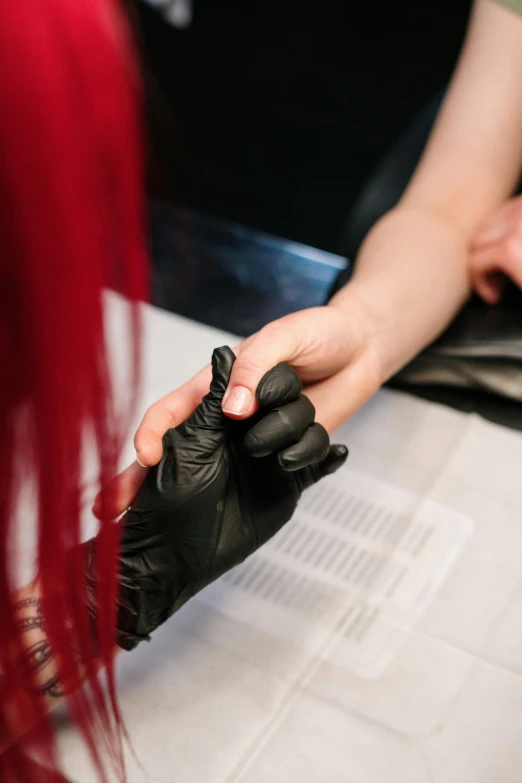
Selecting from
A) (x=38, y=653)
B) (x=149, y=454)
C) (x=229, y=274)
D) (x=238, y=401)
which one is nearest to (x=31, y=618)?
(x=38, y=653)

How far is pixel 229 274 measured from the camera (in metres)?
1.71

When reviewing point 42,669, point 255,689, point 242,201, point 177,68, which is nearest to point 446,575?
point 255,689

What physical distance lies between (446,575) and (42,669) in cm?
48

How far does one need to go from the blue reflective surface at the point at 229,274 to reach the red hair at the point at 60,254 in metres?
1.02

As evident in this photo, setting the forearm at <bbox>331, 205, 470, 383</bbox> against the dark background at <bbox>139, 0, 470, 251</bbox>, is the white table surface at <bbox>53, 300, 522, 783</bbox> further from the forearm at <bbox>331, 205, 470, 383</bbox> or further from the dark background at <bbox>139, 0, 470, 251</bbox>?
the dark background at <bbox>139, 0, 470, 251</bbox>

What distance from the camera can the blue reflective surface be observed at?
1.60 m

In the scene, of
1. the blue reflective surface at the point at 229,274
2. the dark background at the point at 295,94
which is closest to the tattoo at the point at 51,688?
the blue reflective surface at the point at 229,274

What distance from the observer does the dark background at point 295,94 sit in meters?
2.69

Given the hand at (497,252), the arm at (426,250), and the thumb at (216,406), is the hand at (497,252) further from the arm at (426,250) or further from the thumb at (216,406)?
the thumb at (216,406)

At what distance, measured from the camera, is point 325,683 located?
2.93 ft

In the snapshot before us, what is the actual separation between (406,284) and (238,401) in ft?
1.70

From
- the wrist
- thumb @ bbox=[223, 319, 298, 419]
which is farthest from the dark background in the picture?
thumb @ bbox=[223, 319, 298, 419]

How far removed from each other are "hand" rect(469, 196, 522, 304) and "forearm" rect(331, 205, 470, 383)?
0.07 feet

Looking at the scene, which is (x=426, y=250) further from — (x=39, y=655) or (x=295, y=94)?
(x=295, y=94)
